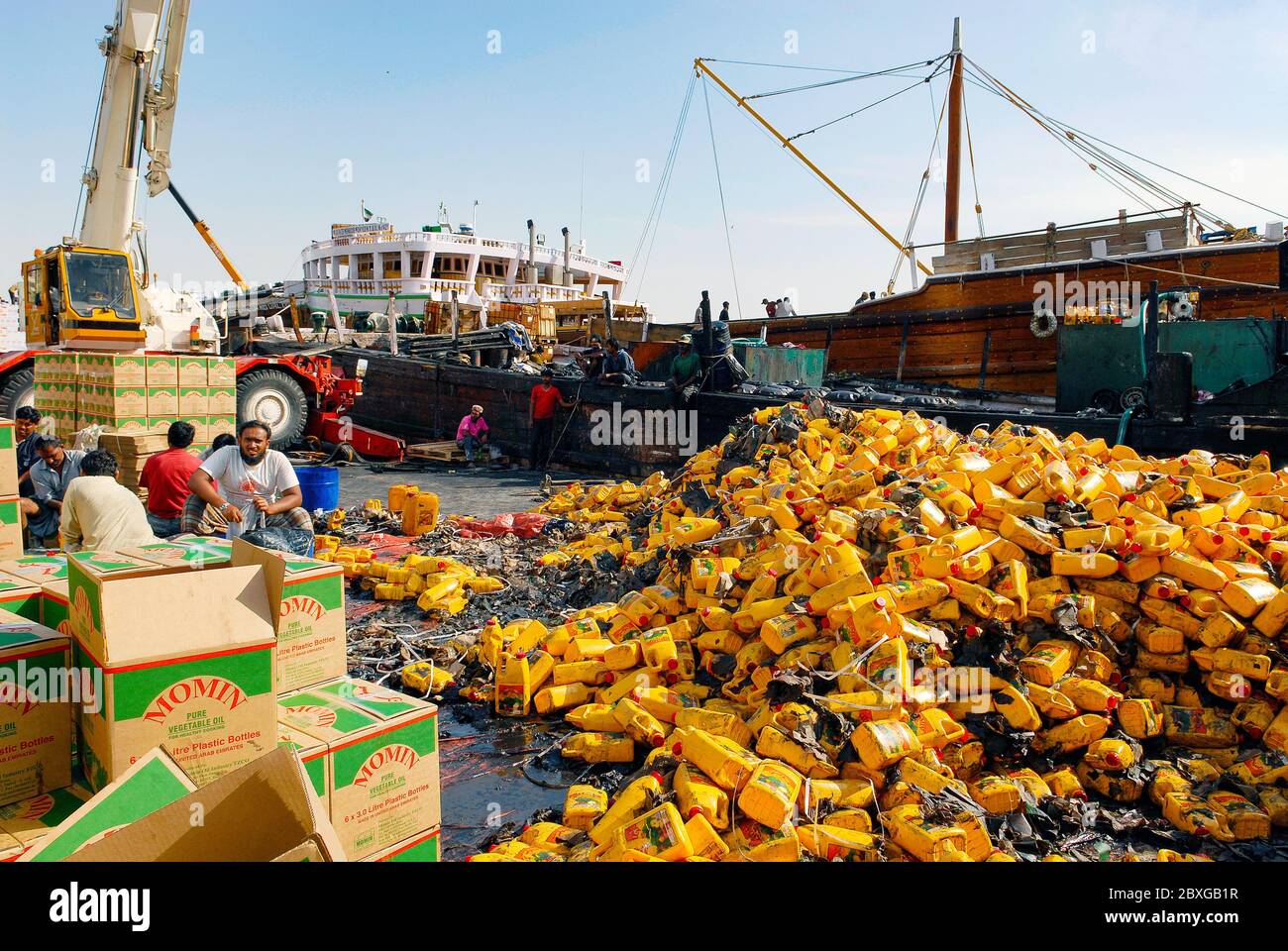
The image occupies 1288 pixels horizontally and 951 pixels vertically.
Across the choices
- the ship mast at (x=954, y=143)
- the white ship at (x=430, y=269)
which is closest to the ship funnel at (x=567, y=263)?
the white ship at (x=430, y=269)

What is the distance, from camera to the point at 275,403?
13.6 meters

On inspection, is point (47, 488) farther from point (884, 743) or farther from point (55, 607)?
point (884, 743)

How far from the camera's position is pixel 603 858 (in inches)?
113

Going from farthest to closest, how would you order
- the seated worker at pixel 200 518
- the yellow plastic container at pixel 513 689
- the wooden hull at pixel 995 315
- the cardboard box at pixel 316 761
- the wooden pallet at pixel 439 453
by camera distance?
1. the wooden pallet at pixel 439 453
2. the wooden hull at pixel 995 315
3. the seated worker at pixel 200 518
4. the yellow plastic container at pixel 513 689
5. the cardboard box at pixel 316 761

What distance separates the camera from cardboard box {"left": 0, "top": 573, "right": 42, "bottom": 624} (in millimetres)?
2688

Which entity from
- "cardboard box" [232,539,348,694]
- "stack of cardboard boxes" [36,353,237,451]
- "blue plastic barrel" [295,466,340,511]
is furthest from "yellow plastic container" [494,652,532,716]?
"stack of cardboard boxes" [36,353,237,451]

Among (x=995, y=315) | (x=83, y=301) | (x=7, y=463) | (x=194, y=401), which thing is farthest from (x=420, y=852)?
Answer: (x=995, y=315)

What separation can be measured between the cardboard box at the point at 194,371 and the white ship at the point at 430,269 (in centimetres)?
1859

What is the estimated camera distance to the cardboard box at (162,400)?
963cm

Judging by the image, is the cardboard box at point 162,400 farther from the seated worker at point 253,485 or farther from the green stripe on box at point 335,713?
the green stripe on box at point 335,713

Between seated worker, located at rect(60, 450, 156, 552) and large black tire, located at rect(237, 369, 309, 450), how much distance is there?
9.42m

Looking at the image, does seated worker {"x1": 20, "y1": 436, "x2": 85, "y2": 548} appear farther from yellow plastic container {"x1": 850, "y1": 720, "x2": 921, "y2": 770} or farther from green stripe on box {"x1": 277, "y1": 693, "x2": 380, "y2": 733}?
yellow plastic container {"x1": 850, "y1": 720, "x2": 921, "y2": 770}

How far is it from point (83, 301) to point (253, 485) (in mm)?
7637
